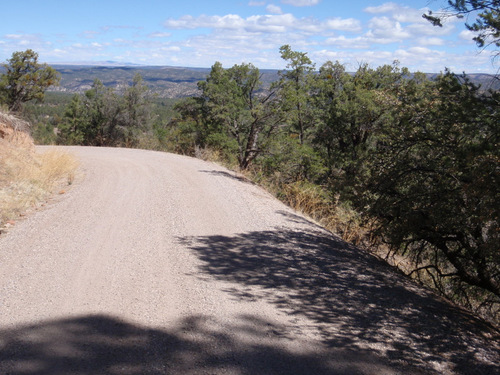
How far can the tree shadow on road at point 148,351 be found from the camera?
3168 mm

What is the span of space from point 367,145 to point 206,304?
420 inches

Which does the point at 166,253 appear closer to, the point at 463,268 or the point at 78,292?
the point at 78,292

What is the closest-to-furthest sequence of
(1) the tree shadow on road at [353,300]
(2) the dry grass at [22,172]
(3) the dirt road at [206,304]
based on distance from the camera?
(3) the dirt road at [206,304] < (1) the tree shadow on road at [353,300] < (2) the dry grass at [22,172]

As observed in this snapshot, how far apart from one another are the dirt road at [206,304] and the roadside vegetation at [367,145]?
1.10 meters

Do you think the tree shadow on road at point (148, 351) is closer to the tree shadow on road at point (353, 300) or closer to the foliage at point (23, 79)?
the tree shadow on road at point (353, 300)

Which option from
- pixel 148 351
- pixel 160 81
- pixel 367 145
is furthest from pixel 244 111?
pixel 160 81

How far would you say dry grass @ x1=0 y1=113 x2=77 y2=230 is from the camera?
23.6 feet

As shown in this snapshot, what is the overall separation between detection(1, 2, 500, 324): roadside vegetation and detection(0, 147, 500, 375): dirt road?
110 cm

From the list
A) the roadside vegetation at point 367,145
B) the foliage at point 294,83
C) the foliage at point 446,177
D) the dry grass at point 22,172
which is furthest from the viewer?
the foliage at point 294,83

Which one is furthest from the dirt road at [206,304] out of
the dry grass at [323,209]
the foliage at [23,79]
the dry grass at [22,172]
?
the foliage at [23,79]

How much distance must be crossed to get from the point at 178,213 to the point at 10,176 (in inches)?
149

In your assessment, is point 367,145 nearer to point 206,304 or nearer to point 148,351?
point 206,304

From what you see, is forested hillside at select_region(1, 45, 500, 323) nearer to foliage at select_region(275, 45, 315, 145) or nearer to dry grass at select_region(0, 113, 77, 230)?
foliage at select_region(275, 45, 315, 145)

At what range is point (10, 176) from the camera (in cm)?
832
